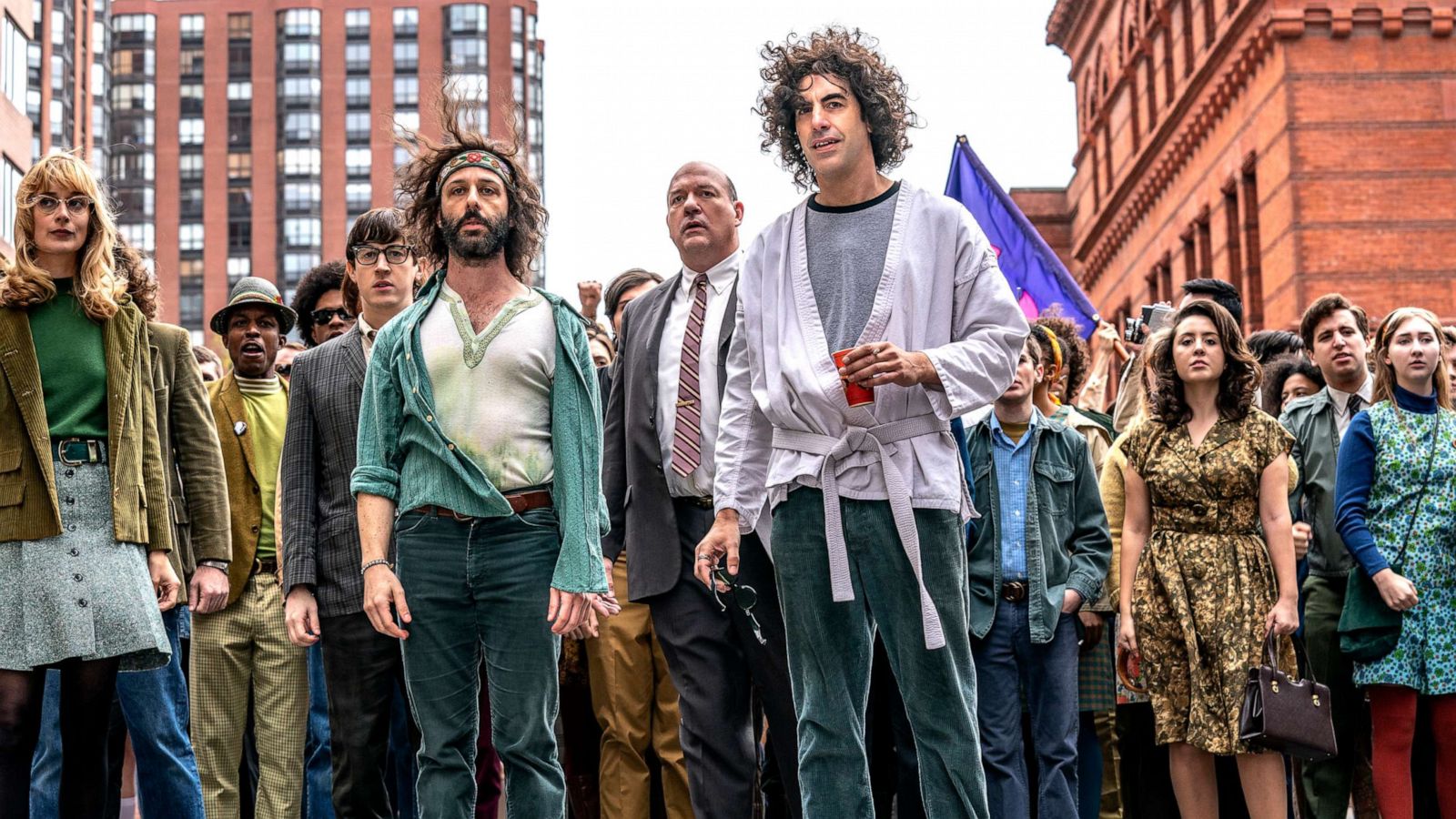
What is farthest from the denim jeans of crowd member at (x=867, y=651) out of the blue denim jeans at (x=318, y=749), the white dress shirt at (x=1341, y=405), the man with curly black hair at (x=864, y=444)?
the white dress shirt at (x=1341, y=405)

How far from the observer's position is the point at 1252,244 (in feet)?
102

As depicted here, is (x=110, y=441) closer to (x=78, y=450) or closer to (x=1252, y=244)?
(x=78, y=450)

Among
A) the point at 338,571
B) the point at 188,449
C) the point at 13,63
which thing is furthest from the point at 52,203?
the point at 13,63

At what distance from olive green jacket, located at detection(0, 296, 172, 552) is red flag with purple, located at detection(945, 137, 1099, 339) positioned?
8.60 m

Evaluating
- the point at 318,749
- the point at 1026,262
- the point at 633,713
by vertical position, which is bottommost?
the point at 318,749

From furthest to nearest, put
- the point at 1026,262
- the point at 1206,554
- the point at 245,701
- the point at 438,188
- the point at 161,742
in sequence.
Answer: the point at 1026,262
the point at 1206,554
the point at 245,701
the point at 161,742
the point at 438,188

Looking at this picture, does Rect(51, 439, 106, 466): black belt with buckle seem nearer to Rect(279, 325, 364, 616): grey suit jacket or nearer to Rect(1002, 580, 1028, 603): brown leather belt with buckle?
Rect(279, 325, 364, 616): grey suit jacket

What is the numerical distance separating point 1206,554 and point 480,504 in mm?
3788

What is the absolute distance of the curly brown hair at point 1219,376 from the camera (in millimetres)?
8266

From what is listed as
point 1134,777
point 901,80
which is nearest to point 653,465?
point 901,80

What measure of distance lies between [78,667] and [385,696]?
116 cm

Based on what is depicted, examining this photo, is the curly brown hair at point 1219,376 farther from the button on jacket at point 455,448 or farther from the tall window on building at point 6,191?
the tall window on building at point 6,191

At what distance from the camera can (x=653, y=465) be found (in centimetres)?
741

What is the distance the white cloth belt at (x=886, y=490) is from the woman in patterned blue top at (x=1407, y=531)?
3833 millimetres
